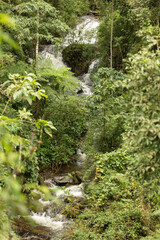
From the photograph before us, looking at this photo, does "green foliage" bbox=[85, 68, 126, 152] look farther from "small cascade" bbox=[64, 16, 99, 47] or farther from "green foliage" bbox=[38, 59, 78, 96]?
"small cascade" bbox=[64, 16, 99, 47]

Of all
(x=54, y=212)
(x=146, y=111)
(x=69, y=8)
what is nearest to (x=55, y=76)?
(x=54, y=212)

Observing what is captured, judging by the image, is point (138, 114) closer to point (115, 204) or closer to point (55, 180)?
point (115, 204)

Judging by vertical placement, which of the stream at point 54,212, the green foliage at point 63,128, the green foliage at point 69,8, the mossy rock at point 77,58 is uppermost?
the green foliage at point 69,8

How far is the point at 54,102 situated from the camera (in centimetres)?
957

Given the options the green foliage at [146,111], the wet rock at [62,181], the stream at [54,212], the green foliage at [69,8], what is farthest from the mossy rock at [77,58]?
the green foliage at [146,111]

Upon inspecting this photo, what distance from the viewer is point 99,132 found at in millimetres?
7406

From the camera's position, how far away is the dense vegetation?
1.48 metres

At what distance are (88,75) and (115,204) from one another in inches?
475

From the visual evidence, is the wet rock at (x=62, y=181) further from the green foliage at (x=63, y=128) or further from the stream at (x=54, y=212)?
the green foliage at (x=63, y=128)

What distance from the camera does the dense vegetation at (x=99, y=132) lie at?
1.48 m

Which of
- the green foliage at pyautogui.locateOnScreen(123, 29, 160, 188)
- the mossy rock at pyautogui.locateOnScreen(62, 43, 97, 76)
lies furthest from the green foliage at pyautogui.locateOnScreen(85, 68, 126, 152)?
the mossy rock at pyautogui.locateOnScreen(62, 43, 97, 76)

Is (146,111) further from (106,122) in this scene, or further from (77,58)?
(77,58)

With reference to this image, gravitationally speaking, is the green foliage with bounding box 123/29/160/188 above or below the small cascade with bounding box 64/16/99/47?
below

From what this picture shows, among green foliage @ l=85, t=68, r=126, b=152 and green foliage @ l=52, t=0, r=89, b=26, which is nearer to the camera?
green foliage @ l=85, t=68, r=126, b=152
